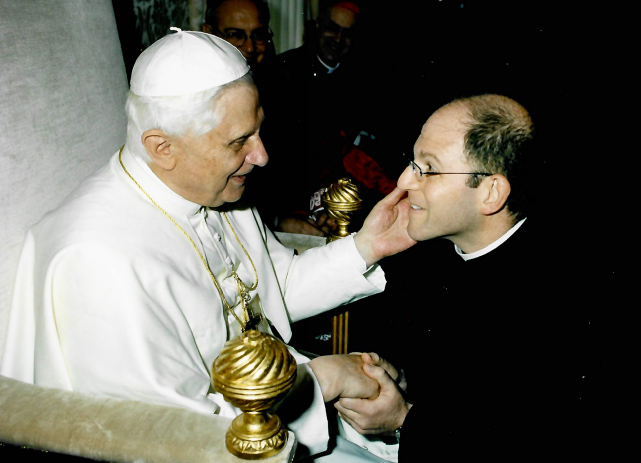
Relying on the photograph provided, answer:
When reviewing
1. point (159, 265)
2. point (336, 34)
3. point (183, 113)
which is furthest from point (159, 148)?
point (336, 34)

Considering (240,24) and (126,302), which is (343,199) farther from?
(240,24)

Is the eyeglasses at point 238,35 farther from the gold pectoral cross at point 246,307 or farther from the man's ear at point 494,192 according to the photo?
the man's ear at point 494,192

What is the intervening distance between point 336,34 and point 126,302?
→ 153 inches

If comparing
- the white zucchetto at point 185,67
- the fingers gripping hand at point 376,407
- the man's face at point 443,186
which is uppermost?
the white zucchetto at point 185,67

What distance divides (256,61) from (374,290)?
2.22 metres

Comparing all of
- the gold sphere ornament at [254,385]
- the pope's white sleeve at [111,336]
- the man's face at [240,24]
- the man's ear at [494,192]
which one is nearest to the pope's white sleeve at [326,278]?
the man's ear at [494,192]

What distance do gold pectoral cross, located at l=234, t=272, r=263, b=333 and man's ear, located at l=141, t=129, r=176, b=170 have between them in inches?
A: 21.4

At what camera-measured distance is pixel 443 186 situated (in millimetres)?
1711

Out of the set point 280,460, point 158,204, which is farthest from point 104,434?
point 158,204

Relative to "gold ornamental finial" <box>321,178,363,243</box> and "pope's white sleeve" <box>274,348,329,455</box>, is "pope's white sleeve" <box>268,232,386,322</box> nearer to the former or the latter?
"gold ornamental finial" <box>321,178,363,243</box>

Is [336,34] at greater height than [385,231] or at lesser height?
greater

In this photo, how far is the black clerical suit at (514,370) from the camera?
4.62 feet

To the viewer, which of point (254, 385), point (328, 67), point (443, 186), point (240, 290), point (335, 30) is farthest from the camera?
point (328, 67)

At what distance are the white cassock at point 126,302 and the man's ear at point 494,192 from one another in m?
0.88
